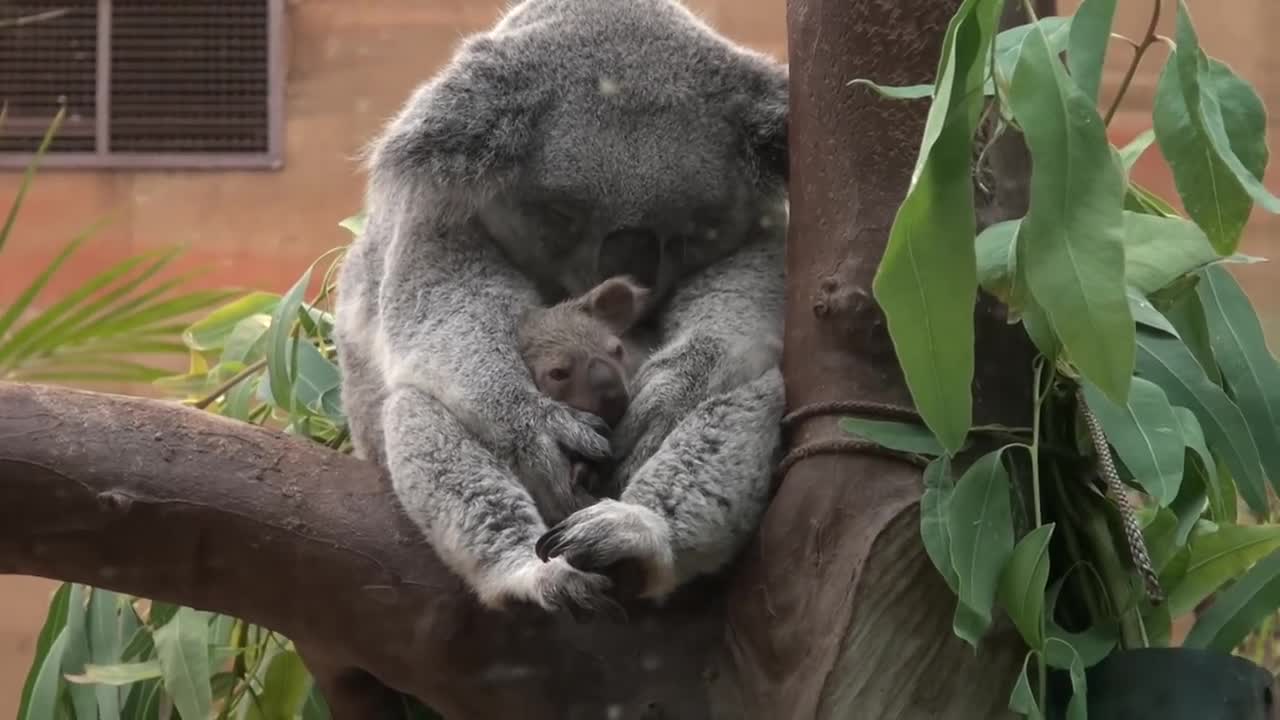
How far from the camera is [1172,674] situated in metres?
1.86

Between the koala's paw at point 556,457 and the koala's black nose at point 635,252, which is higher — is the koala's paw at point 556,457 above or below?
below

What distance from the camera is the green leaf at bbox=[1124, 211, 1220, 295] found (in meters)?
1.81

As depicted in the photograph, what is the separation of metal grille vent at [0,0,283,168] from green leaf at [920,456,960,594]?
4.63 metres

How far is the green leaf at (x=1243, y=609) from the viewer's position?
202 cm

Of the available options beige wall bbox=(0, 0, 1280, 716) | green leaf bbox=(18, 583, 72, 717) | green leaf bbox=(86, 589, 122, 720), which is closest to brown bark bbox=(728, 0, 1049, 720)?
green leaf bbox=(86, 589, 122, 720)

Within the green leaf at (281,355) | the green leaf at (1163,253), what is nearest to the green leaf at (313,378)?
the green leaf at (281,355)

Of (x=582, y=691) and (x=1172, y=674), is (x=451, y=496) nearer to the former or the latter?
(x=582, y=691)

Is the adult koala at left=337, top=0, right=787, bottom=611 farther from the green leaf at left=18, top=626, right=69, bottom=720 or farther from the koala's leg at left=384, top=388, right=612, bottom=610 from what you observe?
the green leaf at left=18, top=626, right=69, bottom=720

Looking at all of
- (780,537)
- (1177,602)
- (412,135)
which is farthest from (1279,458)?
(412,135)

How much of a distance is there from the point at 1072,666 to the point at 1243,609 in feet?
1.05

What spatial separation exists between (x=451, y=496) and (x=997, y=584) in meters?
0.76

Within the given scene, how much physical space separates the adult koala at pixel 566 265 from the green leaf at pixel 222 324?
2.56ft

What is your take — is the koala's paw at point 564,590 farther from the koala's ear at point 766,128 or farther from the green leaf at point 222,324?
the green leaf at point 222,324

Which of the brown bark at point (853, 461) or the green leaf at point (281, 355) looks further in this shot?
the green leaf at point (281, 355)
